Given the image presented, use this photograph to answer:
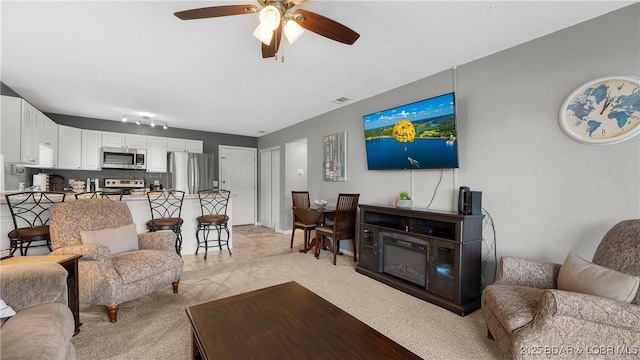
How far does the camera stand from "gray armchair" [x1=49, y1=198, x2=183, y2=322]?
209 cm

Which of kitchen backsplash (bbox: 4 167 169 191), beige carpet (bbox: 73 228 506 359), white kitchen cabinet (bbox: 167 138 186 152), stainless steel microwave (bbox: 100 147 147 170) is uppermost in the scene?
white kitchen cabinet (bbox: 167 138 186 152)

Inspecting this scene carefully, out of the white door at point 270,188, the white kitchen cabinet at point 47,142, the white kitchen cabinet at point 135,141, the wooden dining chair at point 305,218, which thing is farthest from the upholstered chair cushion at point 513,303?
the white kitchen cabinet at point 135,141

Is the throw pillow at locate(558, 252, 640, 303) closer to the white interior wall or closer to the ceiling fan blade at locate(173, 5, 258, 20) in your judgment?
the white interior wall

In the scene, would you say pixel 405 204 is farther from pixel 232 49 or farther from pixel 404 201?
pixel 232 49

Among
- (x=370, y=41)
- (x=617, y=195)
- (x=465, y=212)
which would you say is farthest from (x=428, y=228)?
(x=370, y=41)

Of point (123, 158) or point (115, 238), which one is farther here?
point (123, 158)

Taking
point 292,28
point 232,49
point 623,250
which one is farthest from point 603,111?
point 232,49

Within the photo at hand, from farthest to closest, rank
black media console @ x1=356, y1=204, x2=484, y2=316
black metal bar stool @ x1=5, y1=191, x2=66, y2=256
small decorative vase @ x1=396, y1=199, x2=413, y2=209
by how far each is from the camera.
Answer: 1. small decorative vase @ x1=396, y1=199, x2=413, y2=209
2. black metal bar stool @ x1=5, y1=191, x2=66, y2=256
3. black media console @ x1=356, y1=204, x2=484, y2=316

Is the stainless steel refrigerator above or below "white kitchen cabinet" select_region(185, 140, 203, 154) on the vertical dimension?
below

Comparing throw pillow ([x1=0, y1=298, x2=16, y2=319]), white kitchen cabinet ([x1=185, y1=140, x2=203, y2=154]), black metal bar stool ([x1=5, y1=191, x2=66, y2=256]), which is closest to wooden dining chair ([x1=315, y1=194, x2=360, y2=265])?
throw pillow ([x1=0, y1=298, x2=16, y2=319])

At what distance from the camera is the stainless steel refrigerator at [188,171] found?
5.70m

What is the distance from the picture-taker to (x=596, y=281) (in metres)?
1.53

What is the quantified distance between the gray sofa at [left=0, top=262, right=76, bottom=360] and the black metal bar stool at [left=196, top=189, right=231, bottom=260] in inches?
97.8

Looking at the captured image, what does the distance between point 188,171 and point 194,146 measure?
701mm
